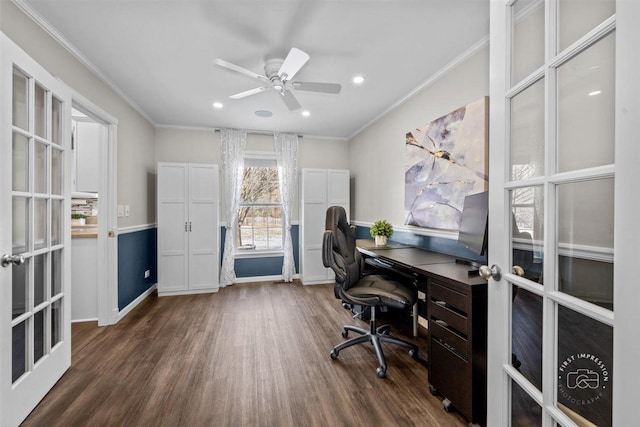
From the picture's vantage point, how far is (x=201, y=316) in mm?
3129

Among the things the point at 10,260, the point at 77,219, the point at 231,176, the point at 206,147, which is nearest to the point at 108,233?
the point at 77,219

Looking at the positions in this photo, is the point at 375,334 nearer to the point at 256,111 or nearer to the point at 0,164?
the point at 0,164

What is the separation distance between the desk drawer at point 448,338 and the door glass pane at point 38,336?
2477 mm

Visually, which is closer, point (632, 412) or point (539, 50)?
point (632, 412)

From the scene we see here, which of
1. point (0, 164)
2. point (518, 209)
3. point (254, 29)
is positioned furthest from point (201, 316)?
point (518, 209)

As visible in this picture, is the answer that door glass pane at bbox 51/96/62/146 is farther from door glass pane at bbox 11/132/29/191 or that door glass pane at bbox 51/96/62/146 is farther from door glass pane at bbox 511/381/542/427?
door glass pane at bbox 511/381/542/427

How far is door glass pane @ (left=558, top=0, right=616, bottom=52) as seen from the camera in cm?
73

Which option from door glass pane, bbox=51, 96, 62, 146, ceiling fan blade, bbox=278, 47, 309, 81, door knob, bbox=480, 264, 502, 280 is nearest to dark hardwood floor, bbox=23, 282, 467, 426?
door knob, bbox=480, 264, 502, 280

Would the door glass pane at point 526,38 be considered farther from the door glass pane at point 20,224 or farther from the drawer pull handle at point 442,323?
the door glass pane at point 20,224

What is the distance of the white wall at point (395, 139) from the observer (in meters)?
2.31

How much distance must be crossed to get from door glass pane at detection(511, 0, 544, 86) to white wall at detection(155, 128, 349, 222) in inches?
154

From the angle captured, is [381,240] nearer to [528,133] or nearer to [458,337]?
[458,337]

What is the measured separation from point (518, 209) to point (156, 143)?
4.73 meters

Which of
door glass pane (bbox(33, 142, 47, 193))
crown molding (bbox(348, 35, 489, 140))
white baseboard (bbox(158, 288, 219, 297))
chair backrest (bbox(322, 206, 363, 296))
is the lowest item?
white baseboard (bbox(158, 288, 219, 297))
